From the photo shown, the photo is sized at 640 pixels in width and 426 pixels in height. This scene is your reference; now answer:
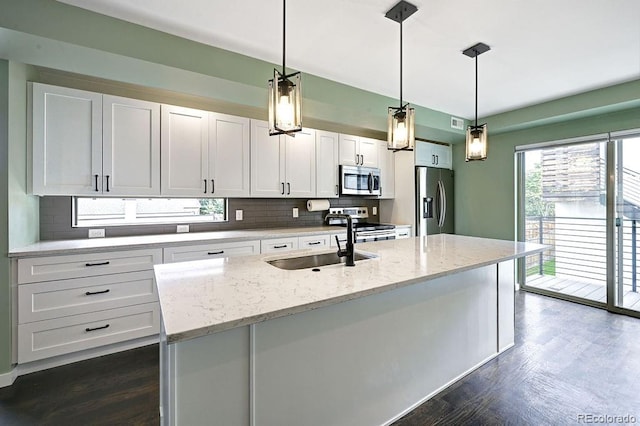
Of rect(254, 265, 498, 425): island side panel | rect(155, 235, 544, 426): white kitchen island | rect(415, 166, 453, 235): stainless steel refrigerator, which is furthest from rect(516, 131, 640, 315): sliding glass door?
rect(254, 265, 498, 425): island side panel

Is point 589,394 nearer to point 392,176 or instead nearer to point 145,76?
point 392,176

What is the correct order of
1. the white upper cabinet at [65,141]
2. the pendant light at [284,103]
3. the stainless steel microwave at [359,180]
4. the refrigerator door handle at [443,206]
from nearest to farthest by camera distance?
the pendant light at [284,103] → the white upper cabinet at [65,141] → the stainless steel microwave at [359,180] → the refrigerator door handle at [443,206]

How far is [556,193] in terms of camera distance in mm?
4160

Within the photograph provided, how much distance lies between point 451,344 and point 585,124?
11.7 feet

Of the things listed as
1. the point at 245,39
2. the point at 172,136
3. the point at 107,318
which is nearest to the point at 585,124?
the point at 245,39

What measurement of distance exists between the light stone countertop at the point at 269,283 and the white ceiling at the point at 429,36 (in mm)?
1662

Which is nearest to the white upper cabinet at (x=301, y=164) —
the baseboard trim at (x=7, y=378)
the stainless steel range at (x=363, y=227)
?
the stainless steel range at (x=363, y=227)

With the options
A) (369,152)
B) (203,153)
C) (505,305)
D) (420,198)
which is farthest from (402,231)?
(203,153)

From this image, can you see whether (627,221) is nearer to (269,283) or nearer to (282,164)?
(282,164)

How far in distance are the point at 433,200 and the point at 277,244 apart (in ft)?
8.84

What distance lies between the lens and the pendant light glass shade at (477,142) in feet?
8.18

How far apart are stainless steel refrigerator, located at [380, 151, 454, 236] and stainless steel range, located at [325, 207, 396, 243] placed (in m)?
0.39

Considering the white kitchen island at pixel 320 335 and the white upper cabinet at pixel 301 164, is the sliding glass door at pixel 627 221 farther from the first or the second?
the white upper cabinet at pixel 301 164

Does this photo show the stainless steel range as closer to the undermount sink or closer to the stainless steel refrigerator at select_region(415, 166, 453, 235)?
the stainless steel refrigerator at select_region(415, 166, 453, 235)
